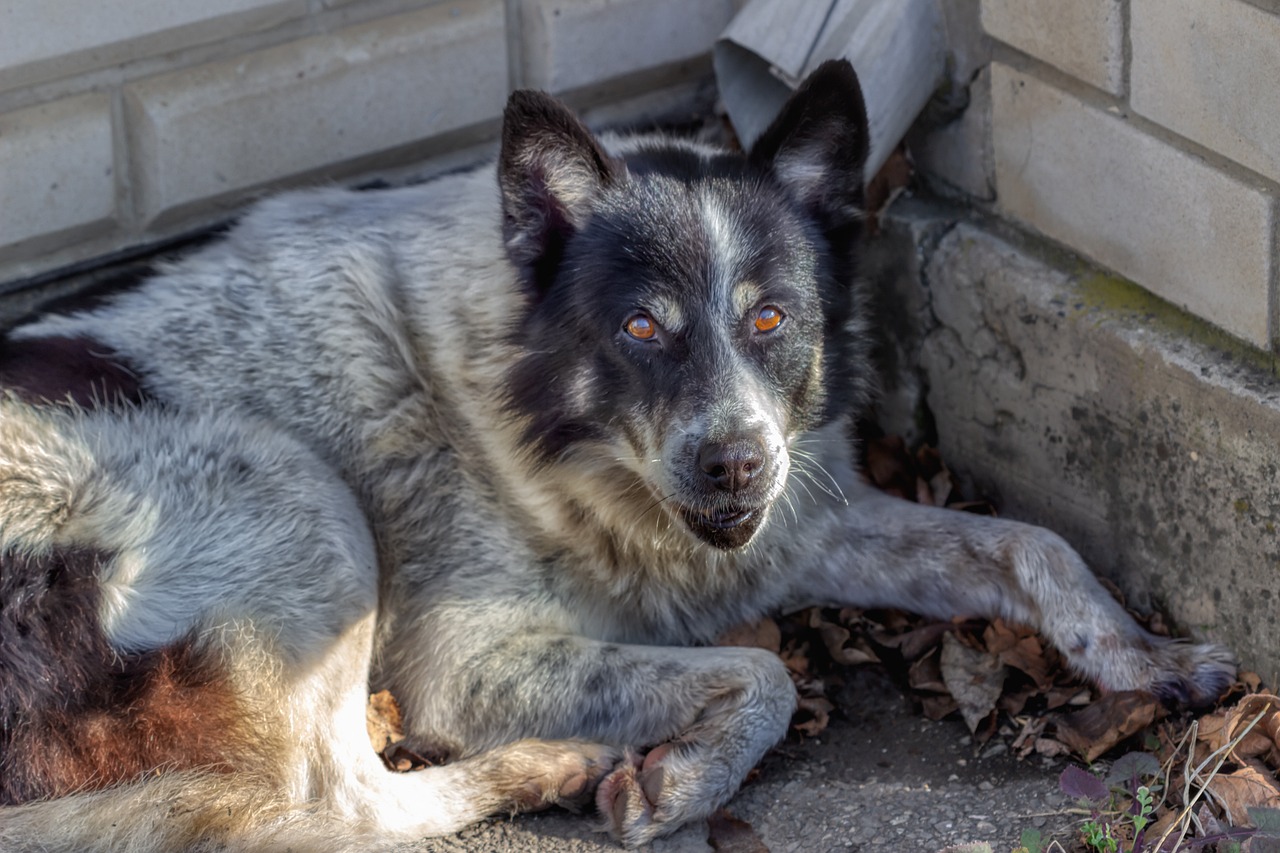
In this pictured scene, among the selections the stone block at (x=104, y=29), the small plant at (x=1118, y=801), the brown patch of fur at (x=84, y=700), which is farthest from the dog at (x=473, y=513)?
the stone block at (x=104, y=29)

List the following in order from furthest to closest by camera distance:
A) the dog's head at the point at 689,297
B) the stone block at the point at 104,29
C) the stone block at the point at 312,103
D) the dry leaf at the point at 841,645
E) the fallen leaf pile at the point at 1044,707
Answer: the stone block at the point at 312,103, the dry leaf at the point at 841,645, the stone block at the point at 104,29, the dog's head at the point at 689,297, the fallen leaf pile at the point at 1044,707

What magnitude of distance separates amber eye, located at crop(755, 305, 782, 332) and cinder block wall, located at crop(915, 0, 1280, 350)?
0.96 meters

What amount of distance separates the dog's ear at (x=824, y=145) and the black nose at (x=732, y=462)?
0.79 m

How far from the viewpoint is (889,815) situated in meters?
3.49

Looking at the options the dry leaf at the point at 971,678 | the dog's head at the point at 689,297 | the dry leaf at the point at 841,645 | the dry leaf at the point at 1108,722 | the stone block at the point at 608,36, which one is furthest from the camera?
the stone block at the point at 608,36

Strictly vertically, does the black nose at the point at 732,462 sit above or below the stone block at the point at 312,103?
below

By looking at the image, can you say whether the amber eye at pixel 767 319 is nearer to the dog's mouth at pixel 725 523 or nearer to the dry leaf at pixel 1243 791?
the dog's mouth at pixel 725 523

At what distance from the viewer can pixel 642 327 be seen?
352 cm

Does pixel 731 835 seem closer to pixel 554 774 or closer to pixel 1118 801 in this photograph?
pixel 554 774

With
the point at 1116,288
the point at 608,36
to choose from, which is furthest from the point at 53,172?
the point at 1116,288

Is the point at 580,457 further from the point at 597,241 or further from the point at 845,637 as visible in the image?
the point at 845,637

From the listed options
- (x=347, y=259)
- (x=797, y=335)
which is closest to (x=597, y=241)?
(x=797, y=335)

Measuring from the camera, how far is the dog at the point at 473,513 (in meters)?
3.37

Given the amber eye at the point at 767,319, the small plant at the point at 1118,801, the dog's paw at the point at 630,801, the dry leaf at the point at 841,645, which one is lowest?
the dry leaf at the point at 841,645
